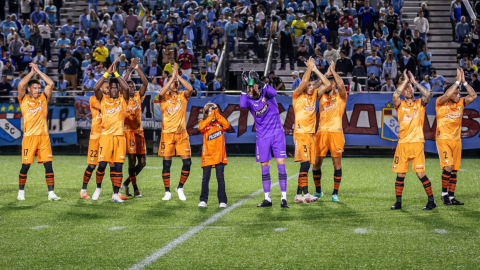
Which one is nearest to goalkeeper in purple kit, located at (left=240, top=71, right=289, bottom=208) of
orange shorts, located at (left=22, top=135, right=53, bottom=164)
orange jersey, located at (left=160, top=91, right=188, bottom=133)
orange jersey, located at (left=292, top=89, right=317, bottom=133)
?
orange jersey, located at (left=292, top=89, right=317, bottom=133)

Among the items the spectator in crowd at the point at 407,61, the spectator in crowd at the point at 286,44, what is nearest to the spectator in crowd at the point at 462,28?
the spectator in crowd at the point at 407,61

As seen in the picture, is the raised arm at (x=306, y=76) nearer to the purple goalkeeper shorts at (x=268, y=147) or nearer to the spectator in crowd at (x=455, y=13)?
the purple goalkeeper shorts at (x=268, y=147)

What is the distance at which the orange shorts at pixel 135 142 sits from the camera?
1145 centimetres

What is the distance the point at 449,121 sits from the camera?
10477mm

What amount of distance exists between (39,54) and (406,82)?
59.1ft

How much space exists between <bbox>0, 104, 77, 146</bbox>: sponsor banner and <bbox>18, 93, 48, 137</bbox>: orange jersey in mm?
10107

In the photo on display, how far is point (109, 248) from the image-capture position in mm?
7207

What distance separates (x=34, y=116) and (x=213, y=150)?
3.44 meters

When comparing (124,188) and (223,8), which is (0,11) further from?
(124,188)

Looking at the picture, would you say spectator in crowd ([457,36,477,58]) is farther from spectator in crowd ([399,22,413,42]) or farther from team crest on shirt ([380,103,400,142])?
team crest on shirt ([380,103,400,142])

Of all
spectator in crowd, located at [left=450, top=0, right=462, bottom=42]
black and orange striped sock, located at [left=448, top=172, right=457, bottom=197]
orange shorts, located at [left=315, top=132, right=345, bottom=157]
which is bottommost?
black and orange striped sock, located at [left=448, top=172, right=457, bottom=197]

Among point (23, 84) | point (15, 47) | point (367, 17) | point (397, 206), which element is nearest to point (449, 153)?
point (397, 206)

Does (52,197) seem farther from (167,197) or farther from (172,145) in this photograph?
(172,145)

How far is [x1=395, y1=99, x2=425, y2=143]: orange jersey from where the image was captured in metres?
9.91
